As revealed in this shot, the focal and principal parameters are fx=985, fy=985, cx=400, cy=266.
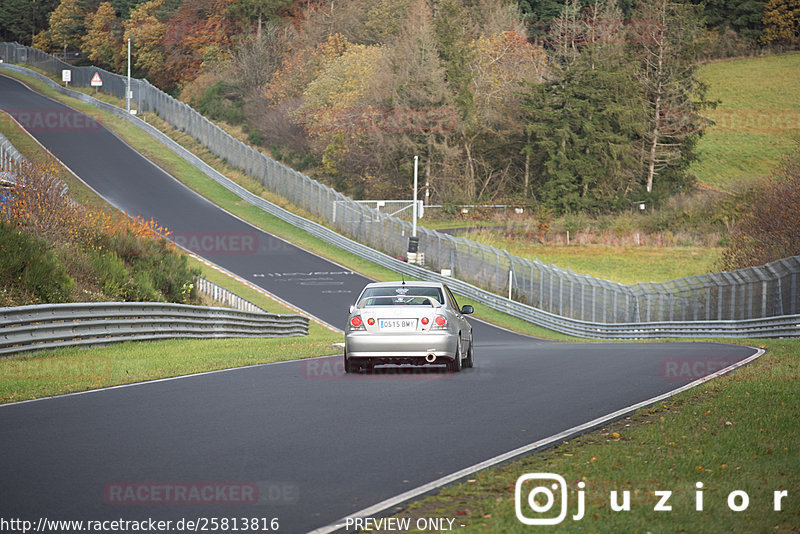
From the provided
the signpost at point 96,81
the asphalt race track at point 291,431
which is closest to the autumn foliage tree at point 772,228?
the asphalt race track at point 291,431

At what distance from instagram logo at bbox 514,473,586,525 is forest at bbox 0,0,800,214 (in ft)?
246

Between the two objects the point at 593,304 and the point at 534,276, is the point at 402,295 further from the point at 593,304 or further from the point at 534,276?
the point at 534,276

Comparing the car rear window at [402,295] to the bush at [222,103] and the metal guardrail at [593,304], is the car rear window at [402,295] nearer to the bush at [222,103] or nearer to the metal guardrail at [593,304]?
the metal guardrail at [593,304]

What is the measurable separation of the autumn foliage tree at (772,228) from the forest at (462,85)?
38.6 meters

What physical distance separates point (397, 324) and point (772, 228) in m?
30.1

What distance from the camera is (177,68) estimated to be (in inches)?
4232

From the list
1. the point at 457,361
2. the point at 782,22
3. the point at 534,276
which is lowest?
the point at 534,276

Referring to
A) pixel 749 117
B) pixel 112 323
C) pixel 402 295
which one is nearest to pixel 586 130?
pixel 749 117

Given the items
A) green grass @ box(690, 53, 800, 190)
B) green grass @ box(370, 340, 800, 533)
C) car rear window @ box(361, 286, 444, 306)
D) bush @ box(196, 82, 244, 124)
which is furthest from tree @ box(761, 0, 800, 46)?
green grass @ box(370, 340, 800, 533)

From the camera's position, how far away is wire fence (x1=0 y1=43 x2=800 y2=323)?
31.4 meters

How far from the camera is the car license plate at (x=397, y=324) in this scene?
15.9 meters

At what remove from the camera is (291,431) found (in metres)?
10.1

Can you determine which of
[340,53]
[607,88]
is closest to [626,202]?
[607,88]

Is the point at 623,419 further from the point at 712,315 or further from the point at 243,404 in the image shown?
the point at 712,315
